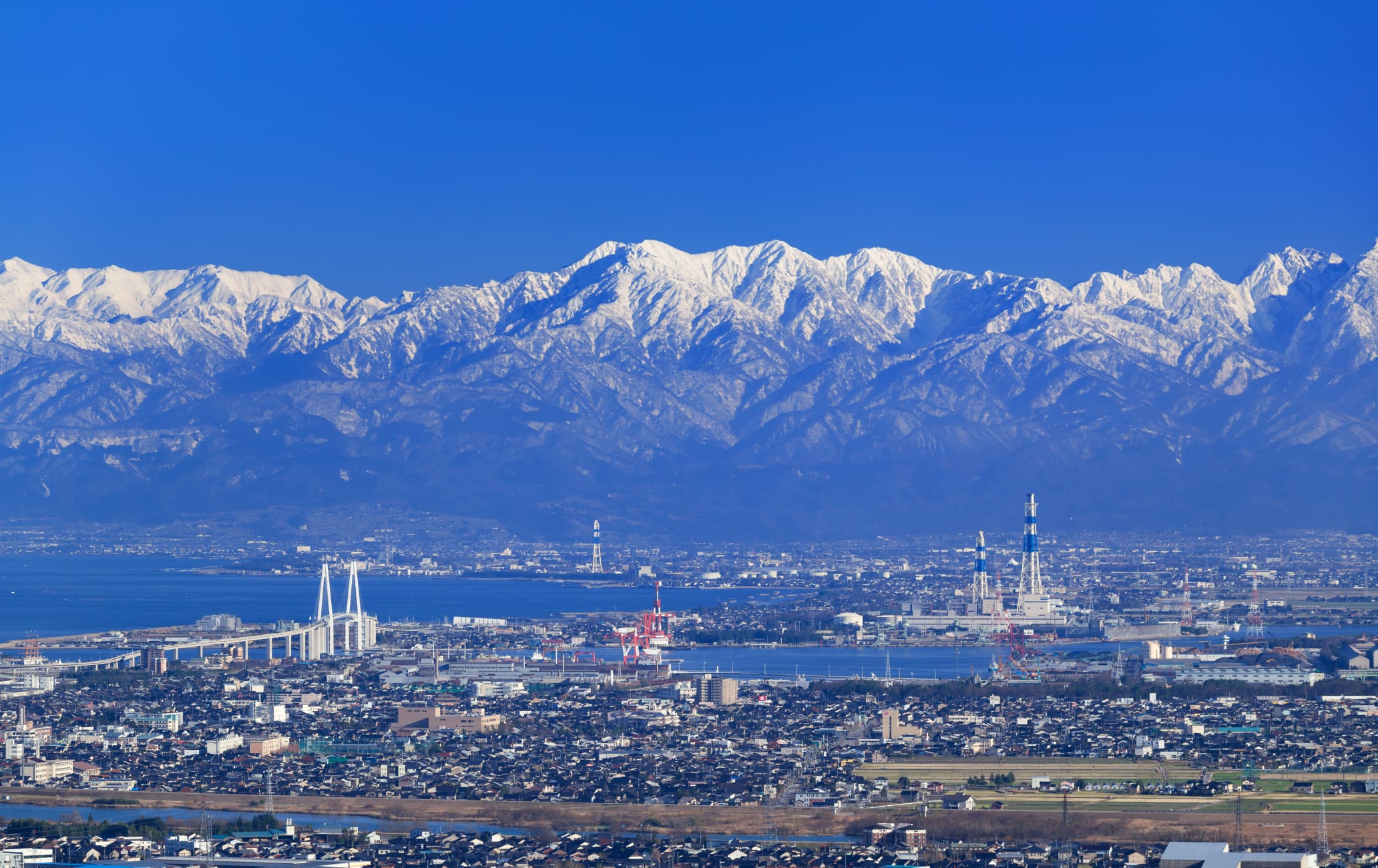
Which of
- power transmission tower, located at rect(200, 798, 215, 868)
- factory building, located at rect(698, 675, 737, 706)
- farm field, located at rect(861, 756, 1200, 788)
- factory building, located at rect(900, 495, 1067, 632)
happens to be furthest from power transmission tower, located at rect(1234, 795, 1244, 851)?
factory building, located at rect(900, 495, 1067, 632)

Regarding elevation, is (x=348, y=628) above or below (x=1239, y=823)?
above

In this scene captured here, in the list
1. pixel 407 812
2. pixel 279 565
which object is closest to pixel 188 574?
pixel 279 565

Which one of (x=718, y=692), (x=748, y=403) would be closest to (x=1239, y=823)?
(x=718, y=692)

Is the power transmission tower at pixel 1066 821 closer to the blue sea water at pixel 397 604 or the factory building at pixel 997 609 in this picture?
the blue sea water at pixel 397 604

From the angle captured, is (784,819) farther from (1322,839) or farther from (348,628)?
(348,628)

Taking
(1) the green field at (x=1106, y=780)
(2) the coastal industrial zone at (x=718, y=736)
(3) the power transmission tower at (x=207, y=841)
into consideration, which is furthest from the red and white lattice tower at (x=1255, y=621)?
(3) the power transmission tower at (x=207, y=841)
